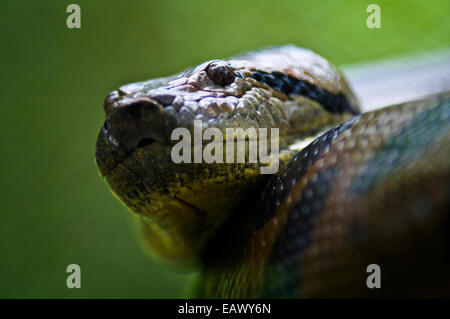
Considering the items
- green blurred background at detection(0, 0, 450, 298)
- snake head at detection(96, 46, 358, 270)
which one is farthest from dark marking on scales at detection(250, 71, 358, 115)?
green blurred background at detection(0, 0, 450, 298)

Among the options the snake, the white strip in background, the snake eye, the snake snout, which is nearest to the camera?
the snake

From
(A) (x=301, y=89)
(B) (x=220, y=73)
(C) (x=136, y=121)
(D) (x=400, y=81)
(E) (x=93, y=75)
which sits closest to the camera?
(C) (x=136, y=121)

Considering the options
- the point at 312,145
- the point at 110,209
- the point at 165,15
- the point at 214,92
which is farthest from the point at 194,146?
the point at 165,15

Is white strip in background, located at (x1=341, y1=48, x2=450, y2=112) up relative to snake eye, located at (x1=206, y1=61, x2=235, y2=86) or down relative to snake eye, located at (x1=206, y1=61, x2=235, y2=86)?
up

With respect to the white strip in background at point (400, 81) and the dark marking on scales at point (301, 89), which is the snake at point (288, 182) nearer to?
the dark marking on scales at point (301, 89)

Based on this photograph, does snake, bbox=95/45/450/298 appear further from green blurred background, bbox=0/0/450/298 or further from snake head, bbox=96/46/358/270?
green blurred background, bbox=0/0/450/298

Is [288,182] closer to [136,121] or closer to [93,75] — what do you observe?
[136,121]

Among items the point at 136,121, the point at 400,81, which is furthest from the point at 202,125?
the point at 400,81

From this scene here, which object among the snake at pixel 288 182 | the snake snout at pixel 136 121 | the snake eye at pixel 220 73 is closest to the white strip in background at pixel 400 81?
the snake at pixel 288 182
